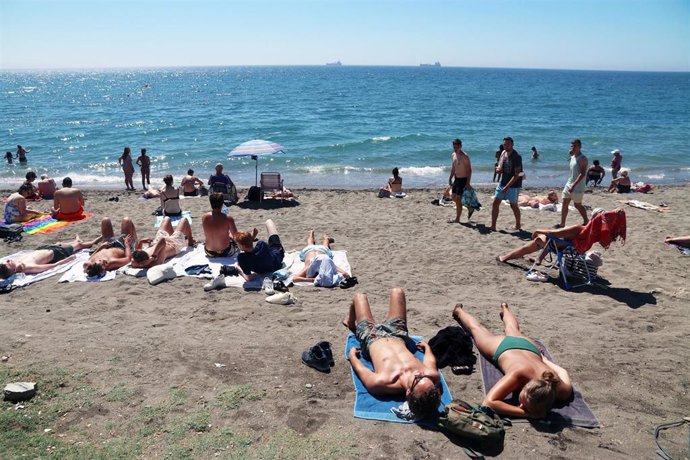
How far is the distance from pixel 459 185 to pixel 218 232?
487 cm

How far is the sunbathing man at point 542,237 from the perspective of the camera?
262 inches

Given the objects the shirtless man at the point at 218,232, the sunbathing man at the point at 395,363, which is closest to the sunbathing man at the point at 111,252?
the shirtless man at the point at 218,232

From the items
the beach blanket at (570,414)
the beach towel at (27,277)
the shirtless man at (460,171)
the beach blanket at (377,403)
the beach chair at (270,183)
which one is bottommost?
the beach blanket at (377,403)

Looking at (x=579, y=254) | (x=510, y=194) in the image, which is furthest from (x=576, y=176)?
(x=579, y=254)

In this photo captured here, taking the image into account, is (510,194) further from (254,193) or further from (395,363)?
(254,193)

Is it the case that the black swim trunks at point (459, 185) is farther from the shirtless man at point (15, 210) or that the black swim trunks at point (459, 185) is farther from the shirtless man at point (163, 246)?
the shirtless man at point (15, 210)

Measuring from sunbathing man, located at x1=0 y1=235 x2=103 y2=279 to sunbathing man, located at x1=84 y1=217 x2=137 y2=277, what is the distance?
547mm

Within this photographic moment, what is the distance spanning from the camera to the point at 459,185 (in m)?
9.73

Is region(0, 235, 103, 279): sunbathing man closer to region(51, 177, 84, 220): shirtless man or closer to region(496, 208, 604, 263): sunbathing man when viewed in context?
region(51, 177, 84, 220): shirtless man

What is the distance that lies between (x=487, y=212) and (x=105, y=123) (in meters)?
29.6

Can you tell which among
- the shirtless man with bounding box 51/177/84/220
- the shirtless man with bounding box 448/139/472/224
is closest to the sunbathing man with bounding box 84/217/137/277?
the shirtless man with bounding box 51/177/84/220

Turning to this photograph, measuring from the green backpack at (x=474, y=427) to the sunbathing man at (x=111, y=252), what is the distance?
5.50 metres

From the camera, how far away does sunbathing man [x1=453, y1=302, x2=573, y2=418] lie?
3.85m

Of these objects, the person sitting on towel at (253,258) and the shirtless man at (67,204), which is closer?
the person sitting on towel at (253,258)
